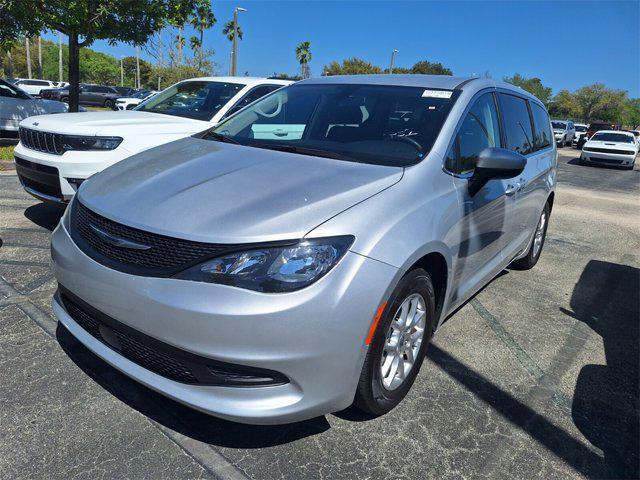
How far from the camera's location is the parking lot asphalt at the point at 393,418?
2.21 m

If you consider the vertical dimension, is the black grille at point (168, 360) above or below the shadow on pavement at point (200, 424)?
above

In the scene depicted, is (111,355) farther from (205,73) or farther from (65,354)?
(205,73)

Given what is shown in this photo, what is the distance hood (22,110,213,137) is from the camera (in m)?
4.61

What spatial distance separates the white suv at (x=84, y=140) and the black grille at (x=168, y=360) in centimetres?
248

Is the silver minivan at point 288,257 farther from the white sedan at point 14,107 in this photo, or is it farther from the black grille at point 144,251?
the white sedan at point 14,107

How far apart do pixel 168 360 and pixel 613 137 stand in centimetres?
2406

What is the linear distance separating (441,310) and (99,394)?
6.27 ft

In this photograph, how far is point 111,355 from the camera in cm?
227

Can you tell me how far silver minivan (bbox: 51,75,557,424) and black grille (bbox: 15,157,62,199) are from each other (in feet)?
6.02

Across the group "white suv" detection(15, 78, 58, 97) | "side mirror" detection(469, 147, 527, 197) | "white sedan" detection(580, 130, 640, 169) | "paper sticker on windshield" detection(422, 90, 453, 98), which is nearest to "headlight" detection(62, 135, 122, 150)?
"paper sticker on windshield" detection(422, 90, 453, 98)

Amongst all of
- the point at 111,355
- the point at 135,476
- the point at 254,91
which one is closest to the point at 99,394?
the point at 111,355

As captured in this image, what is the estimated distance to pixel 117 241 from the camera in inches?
86.0

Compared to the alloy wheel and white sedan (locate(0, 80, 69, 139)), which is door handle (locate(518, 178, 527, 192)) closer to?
the alloy wheel

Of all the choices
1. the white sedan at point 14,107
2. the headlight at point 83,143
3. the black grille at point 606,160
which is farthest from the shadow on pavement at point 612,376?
the black grille at point 606,160
